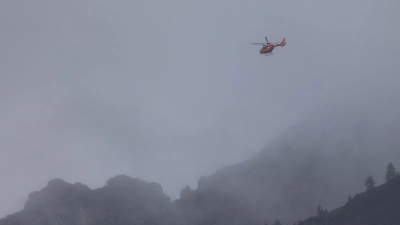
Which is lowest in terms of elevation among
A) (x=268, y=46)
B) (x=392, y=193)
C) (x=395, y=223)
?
(x=395, y=223)

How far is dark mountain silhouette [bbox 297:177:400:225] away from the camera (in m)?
148

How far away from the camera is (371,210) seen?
154 metres

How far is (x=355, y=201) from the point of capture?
164 metres

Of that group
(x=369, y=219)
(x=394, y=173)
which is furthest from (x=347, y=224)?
(x=394, y=173)

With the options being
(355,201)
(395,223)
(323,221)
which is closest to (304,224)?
(323,221)

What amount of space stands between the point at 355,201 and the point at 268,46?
7647cm

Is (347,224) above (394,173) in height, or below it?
below

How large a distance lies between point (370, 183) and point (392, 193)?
1407 centimetres

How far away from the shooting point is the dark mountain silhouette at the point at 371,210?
147500 mm

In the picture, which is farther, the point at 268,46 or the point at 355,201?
the point at 355,201

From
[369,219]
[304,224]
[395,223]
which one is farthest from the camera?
[304,224]

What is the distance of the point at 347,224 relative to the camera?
15150cm

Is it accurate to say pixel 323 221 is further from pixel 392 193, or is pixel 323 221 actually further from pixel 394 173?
pixel 394 173

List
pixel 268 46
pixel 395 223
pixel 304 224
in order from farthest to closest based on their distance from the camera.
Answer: pixel 304 224 < pixel 395 223 < pixel 268 46
